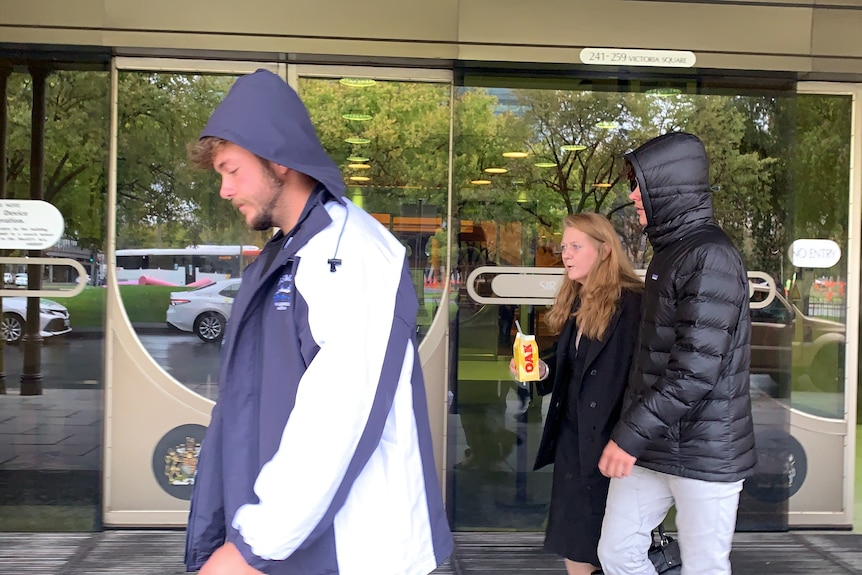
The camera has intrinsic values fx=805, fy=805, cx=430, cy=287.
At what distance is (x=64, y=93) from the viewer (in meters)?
4.29

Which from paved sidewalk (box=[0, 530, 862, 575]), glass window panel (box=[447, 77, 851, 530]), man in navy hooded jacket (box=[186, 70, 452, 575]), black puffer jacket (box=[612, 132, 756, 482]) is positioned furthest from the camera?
glass window panel (box=[447, 77, 851, 530])

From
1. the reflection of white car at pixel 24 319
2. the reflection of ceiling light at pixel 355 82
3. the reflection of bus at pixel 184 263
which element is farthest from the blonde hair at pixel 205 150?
the reflection of white car at pixel 24 319

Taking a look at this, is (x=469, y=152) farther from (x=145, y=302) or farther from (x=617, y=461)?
(x=617, y=461)

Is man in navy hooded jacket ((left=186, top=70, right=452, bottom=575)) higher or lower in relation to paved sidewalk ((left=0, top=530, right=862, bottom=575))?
higher

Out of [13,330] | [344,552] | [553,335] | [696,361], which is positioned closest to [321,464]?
[344,552]

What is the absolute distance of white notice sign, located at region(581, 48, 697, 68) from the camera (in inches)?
172

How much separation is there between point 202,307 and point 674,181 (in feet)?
9.18

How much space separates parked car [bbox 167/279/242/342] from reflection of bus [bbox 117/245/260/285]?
0.06 meters

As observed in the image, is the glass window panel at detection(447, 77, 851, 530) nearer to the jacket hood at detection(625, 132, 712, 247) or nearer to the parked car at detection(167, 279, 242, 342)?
the parked car at detection(167, 279, 242, 342)

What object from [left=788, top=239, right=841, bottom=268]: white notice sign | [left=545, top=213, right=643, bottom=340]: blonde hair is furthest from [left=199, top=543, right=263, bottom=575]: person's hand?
[left=788, top=239, right=841, bottom=268]: white notice sign

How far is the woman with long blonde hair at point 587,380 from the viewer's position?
120 inches

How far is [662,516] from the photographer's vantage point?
9.18 ft

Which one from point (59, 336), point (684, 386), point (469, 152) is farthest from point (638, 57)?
point (59, 336)

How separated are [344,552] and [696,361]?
4.40 ft
